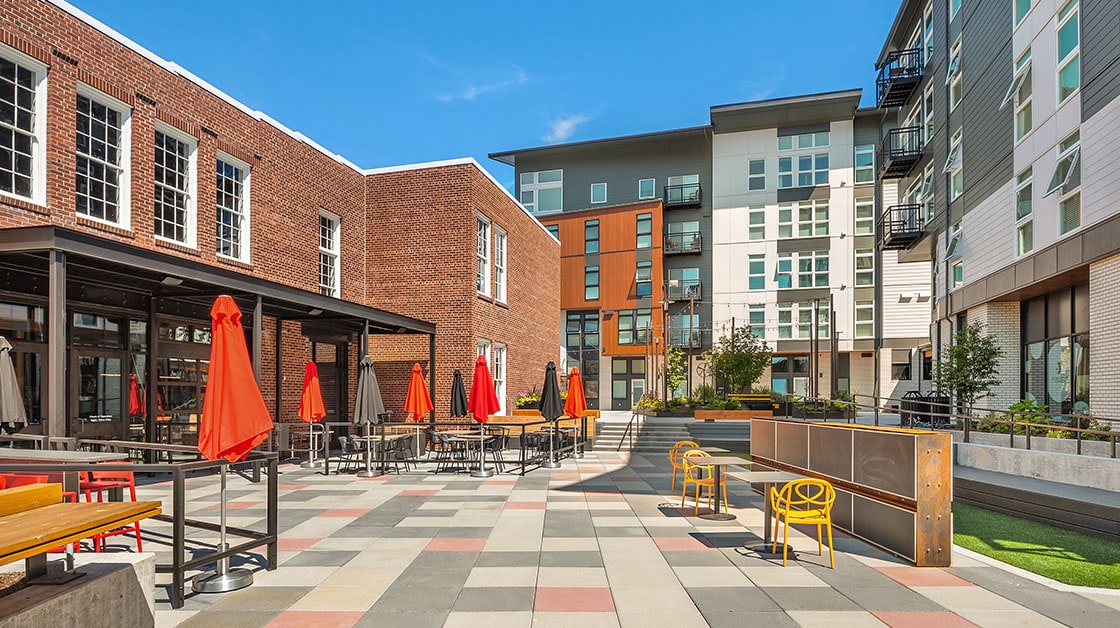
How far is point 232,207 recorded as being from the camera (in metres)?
16.6

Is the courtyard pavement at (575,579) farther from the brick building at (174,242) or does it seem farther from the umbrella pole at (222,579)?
the brick building at (174,242)

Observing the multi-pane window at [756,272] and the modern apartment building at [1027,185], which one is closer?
the modern apartment building at [1027,185]

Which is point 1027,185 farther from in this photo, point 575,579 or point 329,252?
point 329,252

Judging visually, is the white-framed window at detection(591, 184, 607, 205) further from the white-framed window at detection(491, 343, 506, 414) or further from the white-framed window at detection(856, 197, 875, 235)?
the white-framed window at detection(491, 343, 506, 414)

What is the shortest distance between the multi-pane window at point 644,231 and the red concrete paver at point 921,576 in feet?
113

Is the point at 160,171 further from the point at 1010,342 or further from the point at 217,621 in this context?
the point at 1010,342

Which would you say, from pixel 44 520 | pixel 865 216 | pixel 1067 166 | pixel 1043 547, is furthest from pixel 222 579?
pixel 865 216

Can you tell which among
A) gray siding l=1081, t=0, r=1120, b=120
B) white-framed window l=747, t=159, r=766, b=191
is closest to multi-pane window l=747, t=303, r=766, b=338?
white-framed window l=747, t=159, r=766, b=191

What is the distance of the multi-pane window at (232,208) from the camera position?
53.4ft

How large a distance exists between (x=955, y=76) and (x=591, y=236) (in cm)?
2137

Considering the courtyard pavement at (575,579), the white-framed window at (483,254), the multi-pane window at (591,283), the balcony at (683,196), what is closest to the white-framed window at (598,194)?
the balcony at (683,196)

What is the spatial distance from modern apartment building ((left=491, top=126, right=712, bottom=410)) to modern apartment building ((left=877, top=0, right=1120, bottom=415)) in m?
14.8

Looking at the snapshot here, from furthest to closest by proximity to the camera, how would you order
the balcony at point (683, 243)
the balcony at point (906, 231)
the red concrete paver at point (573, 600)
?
the balcony at point (683, 243) < the balcony at point (906, 231) < the red concrete paver at point (573, 600)

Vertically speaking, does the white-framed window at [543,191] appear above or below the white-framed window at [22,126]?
above
